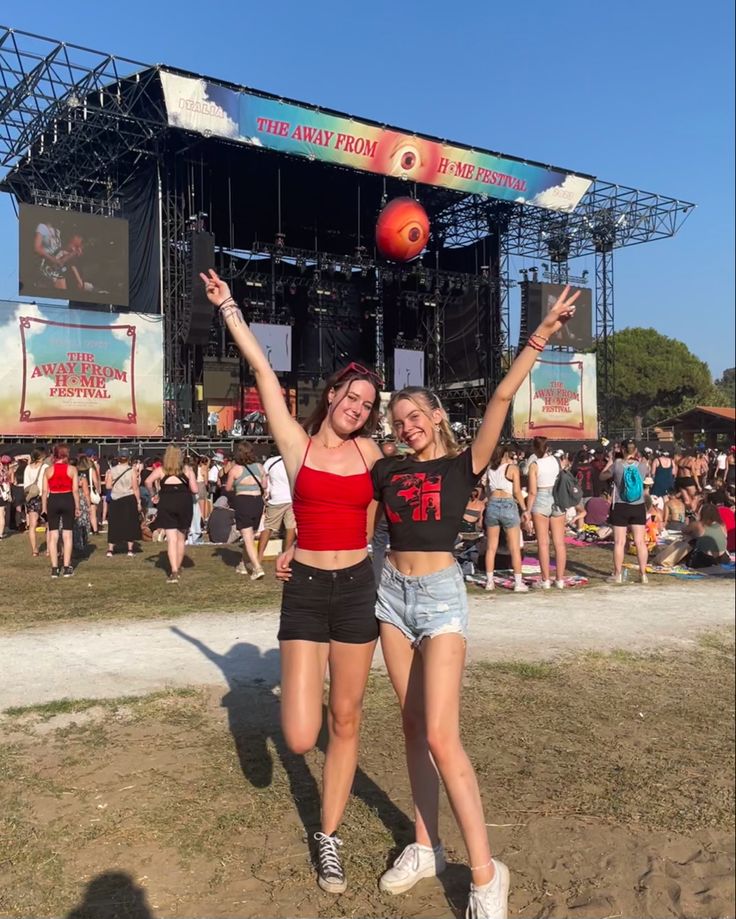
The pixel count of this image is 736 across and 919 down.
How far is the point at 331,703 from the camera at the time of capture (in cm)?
306

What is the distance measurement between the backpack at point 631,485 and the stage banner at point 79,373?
18362 millimetres

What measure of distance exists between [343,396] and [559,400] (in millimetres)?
30745

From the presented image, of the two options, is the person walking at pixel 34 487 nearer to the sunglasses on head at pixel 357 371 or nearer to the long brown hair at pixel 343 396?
the long brown hair at pixel 343 396

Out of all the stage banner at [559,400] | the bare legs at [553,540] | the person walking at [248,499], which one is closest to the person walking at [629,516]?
the bare legs at [553,540]

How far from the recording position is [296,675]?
3016 millimetres

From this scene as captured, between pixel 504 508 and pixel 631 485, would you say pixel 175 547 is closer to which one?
pixel 504 508

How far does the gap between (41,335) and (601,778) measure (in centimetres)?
2317

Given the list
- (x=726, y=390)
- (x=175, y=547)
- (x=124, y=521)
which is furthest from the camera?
(x=726, y=390)

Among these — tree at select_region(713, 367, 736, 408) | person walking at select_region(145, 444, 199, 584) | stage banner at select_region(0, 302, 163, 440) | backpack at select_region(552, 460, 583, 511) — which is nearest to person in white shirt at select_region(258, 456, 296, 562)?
person walking at select_region(145, 444, 199, 584)

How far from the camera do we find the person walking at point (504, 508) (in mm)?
9281

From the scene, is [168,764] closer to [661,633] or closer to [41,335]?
[661,633]

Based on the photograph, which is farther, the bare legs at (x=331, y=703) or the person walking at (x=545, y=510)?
the person walking at (x=545, y=510)

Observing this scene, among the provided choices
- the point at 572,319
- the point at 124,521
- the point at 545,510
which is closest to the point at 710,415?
the point at 572,319

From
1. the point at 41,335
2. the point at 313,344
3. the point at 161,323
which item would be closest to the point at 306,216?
the point at 313,344
